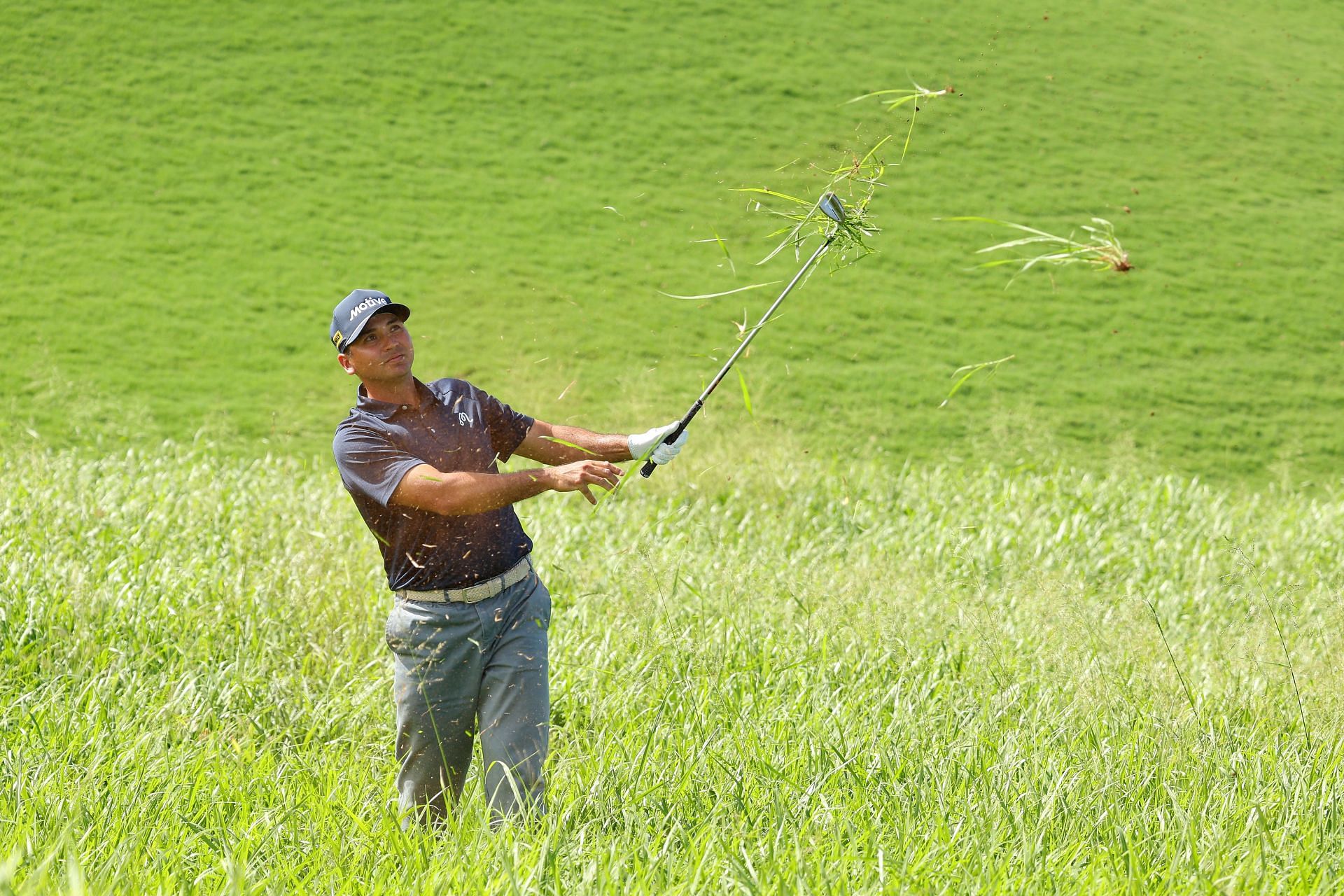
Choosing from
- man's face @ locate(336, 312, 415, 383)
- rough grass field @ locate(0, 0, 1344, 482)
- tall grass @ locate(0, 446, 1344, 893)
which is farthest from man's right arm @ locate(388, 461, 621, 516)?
rough grass field @ locate(0, 0, 1344, 482)

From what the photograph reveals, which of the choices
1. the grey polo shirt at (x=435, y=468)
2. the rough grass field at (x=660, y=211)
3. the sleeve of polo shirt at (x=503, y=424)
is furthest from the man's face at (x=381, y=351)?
the rough grass field at (x=660, y=211)

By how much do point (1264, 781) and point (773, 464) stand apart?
196 inches

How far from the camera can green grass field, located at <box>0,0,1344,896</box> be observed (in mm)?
3133

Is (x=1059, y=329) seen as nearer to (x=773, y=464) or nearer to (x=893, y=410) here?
(x=893, y=410)

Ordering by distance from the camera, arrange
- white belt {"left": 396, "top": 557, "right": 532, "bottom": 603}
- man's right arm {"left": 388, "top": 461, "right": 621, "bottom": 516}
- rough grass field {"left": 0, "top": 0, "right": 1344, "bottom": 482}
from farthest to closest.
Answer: rough grass field {"left": 0, "top": 0, "right": 1344, "bottom": 482} → white belt {"left": 396, "top": 557, "right": 532, "bottom": 603} → man's right arm {"left": 388, "top": 461, "right": 621, "bottom": 516}

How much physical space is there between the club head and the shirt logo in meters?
1.41

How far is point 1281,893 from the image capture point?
271 cm

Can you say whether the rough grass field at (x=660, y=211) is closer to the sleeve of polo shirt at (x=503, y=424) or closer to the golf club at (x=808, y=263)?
the sleeve of polo shirt at (x=503, y=424)

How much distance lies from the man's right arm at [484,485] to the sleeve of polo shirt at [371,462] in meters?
0.04

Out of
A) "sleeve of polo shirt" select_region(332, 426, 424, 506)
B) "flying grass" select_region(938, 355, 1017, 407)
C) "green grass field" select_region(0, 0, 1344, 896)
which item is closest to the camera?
"green grass field" select_region(0, 0, 1344, 896)

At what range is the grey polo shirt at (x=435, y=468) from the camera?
11.3ft

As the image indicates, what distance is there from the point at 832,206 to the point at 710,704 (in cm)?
180

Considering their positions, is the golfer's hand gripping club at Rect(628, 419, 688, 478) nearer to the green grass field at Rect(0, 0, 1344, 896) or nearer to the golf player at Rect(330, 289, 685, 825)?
the golf player at Rect(330, 289, 685, 825)

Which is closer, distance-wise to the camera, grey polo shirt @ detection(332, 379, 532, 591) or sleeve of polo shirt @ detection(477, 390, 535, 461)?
grey polo shirt @ detection(332, 379, 532, 591)
